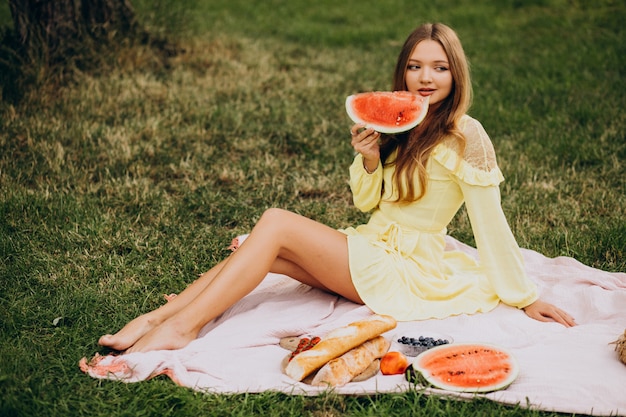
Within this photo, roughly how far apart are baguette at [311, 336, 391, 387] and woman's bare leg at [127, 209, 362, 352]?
1.48 ft

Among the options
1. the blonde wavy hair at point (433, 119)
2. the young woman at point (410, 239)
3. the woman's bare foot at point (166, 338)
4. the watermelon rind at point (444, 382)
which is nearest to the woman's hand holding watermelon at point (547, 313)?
the young woman at point (410, 239)

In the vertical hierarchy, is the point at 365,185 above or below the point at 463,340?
above

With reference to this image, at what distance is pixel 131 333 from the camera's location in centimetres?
344

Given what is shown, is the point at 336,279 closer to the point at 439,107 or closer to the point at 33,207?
the point at 439,107

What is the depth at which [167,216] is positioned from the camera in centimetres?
503

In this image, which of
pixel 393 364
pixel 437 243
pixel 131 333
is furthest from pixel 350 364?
pixel 131 333

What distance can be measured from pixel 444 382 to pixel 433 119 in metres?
1.41

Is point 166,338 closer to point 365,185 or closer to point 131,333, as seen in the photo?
point 131,333

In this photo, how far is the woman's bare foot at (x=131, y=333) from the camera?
339 cm

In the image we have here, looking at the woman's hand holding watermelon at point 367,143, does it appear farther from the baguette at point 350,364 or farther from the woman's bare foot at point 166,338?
the woman's bare foot at point 166,338

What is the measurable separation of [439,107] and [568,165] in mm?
2603

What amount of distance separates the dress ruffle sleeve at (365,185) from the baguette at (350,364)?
85 centimetres

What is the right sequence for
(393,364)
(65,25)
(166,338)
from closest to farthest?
(393,364), (166,338), (65,25)

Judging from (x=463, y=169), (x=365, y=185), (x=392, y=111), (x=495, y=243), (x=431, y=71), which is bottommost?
(x=495, y=243)
